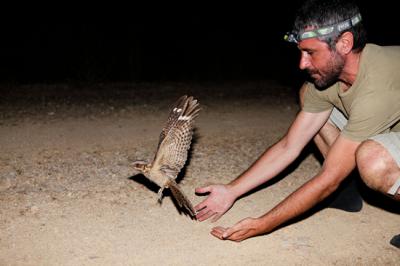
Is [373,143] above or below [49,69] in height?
above

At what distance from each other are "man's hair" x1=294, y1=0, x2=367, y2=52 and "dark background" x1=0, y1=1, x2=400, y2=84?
30.3ft

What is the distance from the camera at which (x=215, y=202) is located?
13.5 feet

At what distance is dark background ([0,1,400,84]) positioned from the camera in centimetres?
1344

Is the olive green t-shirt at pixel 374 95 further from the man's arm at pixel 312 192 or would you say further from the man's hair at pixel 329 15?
the man's hair at pixel 329 15

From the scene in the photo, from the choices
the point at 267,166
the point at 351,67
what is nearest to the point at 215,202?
the point at 267,166

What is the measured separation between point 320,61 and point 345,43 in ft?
0.73

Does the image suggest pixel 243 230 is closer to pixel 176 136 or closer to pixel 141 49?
pixel 176 136

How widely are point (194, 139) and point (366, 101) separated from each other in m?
3.36

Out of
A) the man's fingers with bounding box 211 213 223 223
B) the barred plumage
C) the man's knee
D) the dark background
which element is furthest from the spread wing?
the dark background

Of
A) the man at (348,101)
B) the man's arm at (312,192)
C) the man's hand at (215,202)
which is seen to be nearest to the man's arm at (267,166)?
the man's hand at (215,202)

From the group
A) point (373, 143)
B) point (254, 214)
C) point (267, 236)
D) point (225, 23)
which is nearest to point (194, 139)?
point (254, 214)

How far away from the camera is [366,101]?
3.29 metres

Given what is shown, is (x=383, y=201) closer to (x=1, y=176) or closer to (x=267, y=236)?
(x=267, y=236)

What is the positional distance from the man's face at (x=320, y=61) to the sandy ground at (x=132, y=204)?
→ 1.37 m
